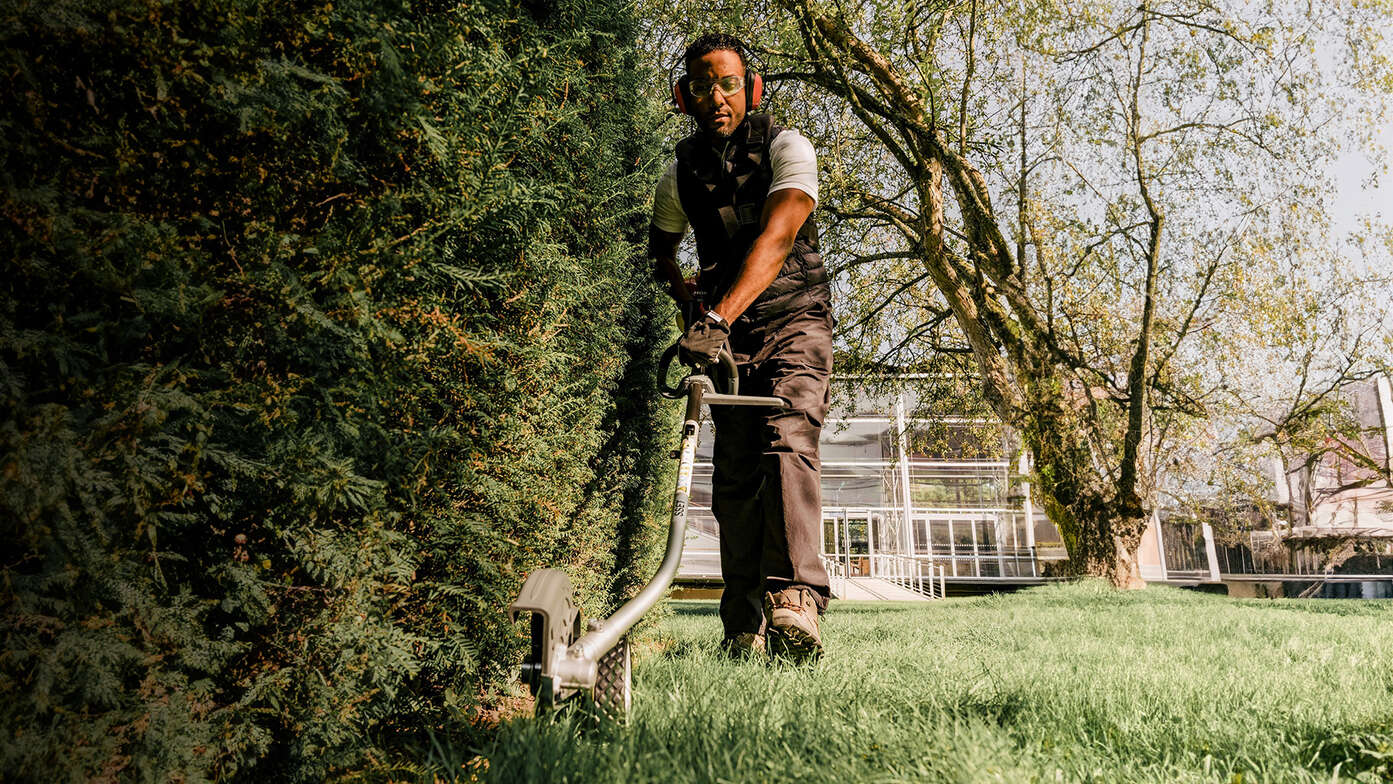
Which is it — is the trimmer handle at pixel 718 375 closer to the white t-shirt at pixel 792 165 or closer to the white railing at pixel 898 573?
the white t-shirt at pixel 792 165

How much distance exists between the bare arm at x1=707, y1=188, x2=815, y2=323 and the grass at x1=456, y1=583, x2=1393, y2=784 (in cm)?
128

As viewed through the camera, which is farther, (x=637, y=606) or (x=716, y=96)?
(x=716, y=96)

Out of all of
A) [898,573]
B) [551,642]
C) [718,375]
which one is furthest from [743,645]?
[898,573]

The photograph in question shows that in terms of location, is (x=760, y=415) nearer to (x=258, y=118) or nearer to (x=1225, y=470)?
(x=258, y=118)

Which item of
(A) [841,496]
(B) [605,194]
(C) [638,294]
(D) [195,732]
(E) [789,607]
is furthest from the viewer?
(A) [841,496]

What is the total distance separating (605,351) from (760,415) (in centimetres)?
103

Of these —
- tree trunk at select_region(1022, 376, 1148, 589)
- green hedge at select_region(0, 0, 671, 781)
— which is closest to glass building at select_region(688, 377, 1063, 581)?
tree trunk at select_region(1022, 376, 1148, 589)

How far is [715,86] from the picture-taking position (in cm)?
351

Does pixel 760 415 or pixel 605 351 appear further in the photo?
pixel 605 351

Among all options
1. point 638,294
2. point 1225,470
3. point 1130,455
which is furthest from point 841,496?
point 638,294

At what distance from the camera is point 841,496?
34969 mm

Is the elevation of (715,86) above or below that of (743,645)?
A: above

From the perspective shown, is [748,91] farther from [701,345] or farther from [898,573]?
[898,573]

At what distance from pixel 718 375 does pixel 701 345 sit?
2.66ft
